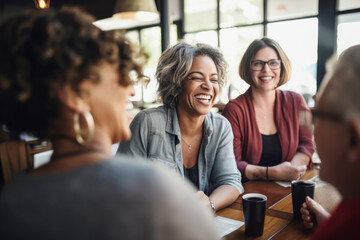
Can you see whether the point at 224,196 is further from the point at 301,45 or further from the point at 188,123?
the point at 301,45

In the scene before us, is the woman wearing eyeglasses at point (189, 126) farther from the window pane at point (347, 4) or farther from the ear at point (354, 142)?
the window pane at point (347, 4)

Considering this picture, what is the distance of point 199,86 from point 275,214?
87 centimetres

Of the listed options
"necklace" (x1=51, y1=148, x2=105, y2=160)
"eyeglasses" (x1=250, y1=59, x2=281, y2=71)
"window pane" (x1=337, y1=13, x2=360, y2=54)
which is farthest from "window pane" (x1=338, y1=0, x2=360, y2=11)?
"necklace" (x1=51, y1=148, x2=105, y2=160)

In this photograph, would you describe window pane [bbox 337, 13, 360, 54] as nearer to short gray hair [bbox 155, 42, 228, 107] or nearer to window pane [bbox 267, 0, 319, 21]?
window pane [bbox 267, 0, 319, 21]

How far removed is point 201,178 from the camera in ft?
5.85

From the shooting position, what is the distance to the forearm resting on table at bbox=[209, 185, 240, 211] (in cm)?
140

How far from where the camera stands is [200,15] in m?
7.15

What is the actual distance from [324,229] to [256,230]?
48 cm

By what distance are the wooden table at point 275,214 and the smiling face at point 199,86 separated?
53cm

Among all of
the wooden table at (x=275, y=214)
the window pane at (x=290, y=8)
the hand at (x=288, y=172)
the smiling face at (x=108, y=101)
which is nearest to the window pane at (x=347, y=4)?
the window pane at (x=290, y=8)

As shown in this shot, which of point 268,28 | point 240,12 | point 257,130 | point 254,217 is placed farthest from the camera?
point 240,12

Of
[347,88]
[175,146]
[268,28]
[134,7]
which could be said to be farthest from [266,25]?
[347,88]

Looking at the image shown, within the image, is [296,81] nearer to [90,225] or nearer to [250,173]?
[250,173]

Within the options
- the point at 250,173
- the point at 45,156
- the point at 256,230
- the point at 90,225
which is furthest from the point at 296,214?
the point at 45,156
